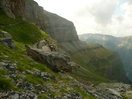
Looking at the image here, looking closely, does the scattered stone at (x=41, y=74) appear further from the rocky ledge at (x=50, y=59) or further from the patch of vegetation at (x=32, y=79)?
the rocky ledge at (x=50, y=59)

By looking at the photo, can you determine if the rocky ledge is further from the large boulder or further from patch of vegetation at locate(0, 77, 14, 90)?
patch of vegetation at locate(0, 77, 14, 90)

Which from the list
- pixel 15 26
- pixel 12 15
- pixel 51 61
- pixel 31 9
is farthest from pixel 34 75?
pixel 31 9

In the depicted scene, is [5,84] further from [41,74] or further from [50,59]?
[50,59]

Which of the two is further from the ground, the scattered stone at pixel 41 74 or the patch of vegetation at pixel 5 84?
the scattered stone at pixel 41 74

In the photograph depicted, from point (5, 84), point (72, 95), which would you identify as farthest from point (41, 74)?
point (5, 84)

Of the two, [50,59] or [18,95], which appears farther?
[50,59]

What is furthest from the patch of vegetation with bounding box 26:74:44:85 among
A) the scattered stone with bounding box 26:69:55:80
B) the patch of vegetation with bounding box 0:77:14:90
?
the patch of vegetation with bounding box 0:77:14:90

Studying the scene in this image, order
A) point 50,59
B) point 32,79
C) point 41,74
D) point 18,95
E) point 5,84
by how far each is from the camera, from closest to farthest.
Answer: point 18,95 < point 5,84 < point 32,79 < point 41,74 < point 50,59

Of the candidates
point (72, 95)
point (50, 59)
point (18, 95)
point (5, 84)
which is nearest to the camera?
point (18, 95)

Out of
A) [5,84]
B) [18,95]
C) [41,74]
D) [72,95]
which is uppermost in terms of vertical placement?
[41,74]

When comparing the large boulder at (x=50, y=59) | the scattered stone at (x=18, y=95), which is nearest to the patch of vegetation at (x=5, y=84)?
the scattered stone at (x=18, y=95)

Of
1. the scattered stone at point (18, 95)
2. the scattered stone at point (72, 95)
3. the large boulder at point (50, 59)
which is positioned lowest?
the scattered stone at point (72, 95)

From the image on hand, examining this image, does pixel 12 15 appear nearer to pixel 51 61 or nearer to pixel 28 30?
pixel 28 30

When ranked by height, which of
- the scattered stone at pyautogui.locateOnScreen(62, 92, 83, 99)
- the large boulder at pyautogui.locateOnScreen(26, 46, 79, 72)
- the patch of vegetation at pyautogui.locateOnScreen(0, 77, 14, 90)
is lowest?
the scattered stone at pyautogui.locateOnScreen(62, 92, 83, 99)
